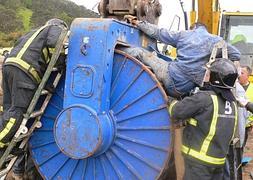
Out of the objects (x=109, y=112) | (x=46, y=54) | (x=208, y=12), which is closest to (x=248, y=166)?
(x=208, y=12)

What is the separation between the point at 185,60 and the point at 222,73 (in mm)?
484

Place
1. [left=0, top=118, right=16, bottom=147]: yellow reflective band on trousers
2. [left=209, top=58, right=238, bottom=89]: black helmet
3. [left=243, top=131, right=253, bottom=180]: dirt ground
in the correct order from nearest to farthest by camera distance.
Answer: [left=209, top=58, right=238, bottom=89]: black helmet → [left=0, top=118, right=16, bottom=147]: yellow reflective band on trousers → [left=243, top=131, right=253, bottom=180]: dirt ground

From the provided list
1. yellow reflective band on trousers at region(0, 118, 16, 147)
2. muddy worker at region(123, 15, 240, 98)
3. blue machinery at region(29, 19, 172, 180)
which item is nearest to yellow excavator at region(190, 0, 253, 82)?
muddy worker at region(123, 15, 240, 98)

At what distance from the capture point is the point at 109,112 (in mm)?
4293

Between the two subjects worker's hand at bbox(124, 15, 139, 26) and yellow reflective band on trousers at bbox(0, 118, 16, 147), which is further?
worker's hand at bbox(124, 15, 139, 26)

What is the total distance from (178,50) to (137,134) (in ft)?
2.99

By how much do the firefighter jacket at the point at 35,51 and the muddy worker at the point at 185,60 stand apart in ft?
2.46

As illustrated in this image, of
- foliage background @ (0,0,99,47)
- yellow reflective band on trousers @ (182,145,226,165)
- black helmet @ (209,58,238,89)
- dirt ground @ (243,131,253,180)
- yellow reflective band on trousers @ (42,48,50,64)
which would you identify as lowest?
foliage background @ (0,0,99,47)

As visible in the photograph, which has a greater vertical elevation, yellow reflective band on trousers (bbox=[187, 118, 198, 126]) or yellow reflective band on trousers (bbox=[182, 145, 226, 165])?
yellow reflective band on trousers (bbox=[187, 118, 198, 126])

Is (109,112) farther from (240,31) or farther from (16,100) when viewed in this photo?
(240,31)

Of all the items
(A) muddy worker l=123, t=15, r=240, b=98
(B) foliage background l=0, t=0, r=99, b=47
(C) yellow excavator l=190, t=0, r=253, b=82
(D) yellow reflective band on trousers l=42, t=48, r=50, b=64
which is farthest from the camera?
(B) foliage background l=0, t=0, r=99, b=47

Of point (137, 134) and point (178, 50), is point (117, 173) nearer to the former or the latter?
point (137, 134)

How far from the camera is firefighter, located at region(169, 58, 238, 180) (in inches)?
157

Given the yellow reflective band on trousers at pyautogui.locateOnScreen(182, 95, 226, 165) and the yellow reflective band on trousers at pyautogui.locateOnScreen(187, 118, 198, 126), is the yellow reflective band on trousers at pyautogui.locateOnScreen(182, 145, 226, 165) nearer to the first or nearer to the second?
the yellow reflective band on trousers at pyautogui.locateOnScreen(182, 95, 226, 165)
